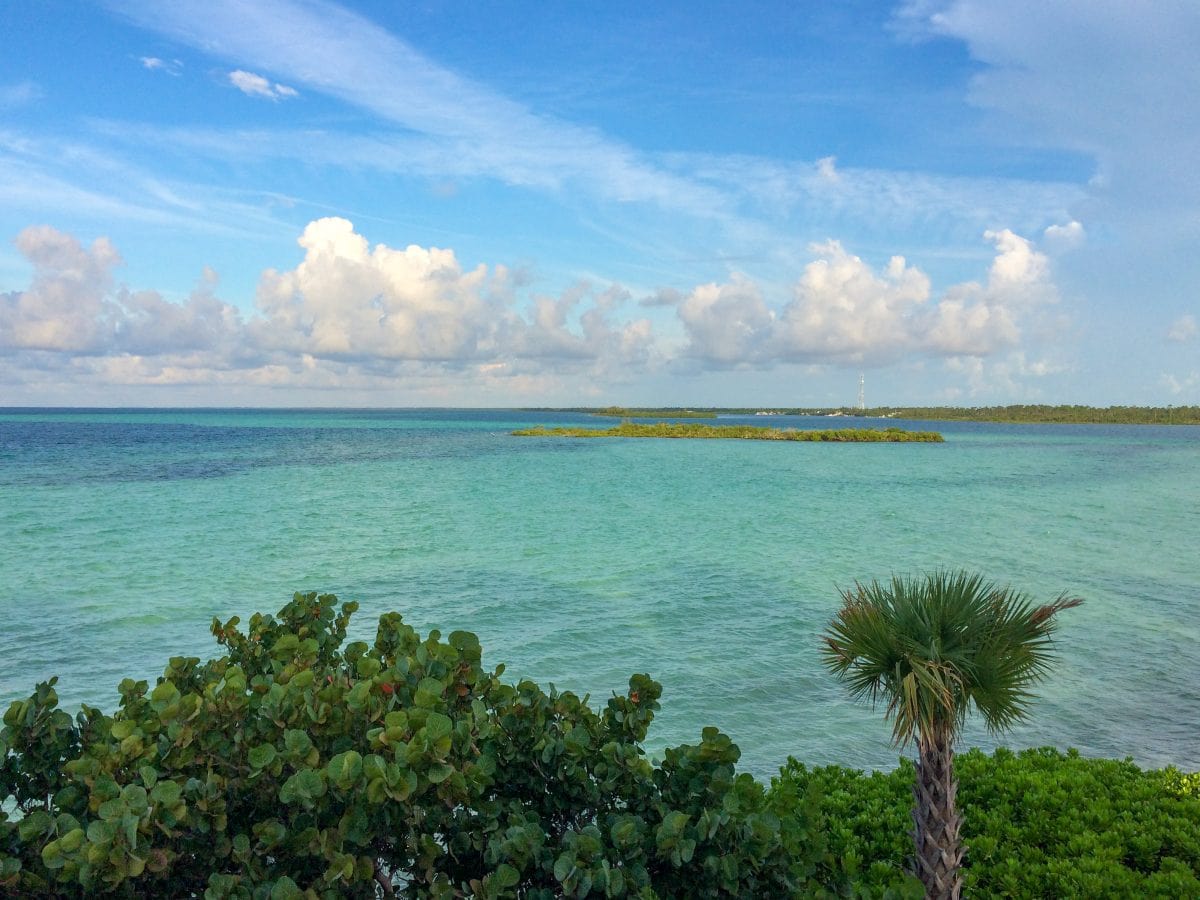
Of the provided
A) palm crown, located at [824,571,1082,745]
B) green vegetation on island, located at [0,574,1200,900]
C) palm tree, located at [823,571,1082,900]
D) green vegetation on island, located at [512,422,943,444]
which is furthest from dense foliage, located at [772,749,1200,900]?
green vegetation on island, located at [512,422,943,444]

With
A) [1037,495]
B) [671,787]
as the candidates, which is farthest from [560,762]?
[1037,495]

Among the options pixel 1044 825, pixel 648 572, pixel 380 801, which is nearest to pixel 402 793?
pixel 380 801

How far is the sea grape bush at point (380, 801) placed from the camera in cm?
357

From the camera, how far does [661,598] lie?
20.4 m

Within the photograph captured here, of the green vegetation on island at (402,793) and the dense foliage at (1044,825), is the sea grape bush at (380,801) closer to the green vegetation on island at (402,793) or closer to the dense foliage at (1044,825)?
the green vegetation on island at (402,793)

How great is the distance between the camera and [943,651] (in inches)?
233

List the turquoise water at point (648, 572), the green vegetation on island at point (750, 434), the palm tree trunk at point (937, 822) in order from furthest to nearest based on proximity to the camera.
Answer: the green vegetation on island at point (750, 434) → the turquoise water at point (648, 572) → the palm tree trunk at point (937, 822)

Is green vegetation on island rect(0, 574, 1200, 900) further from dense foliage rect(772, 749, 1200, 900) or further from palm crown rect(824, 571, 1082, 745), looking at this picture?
dense foliage rect(772, 749, 1200, 900)

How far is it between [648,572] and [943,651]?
17.7 metres

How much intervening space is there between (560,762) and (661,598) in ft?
53.4

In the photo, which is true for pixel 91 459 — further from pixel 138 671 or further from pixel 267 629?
pixel 267 629

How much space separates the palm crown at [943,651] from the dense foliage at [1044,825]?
1.16 m

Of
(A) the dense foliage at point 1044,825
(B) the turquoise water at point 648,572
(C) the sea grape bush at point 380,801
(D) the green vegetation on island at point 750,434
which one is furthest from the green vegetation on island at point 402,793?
(D) the green vegetation on island at point 750,434

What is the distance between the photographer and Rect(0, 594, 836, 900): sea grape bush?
3.57 metres
